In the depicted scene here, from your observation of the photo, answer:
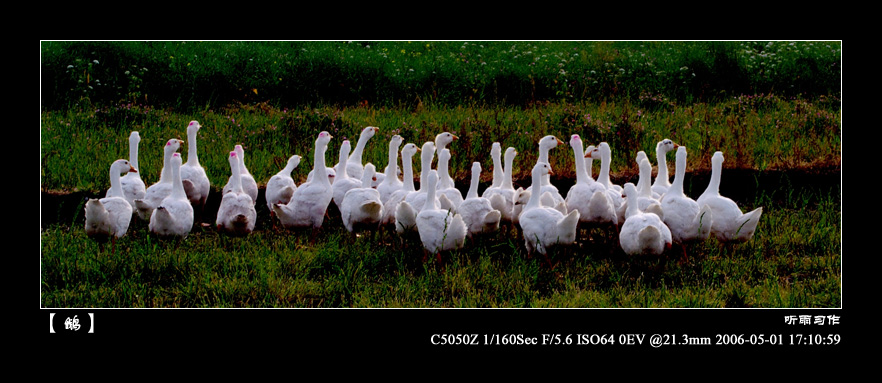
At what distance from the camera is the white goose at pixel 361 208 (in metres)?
6.32

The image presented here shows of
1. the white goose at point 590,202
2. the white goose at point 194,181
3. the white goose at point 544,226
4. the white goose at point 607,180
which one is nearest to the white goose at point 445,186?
the white goose at point 544,226

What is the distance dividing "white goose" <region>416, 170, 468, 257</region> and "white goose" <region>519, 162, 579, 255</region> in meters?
0.51

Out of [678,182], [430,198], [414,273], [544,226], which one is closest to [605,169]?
[678,182]

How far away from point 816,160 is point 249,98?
7.97 m

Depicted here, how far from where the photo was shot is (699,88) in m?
12.2

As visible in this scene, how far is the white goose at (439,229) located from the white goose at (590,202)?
1.10m

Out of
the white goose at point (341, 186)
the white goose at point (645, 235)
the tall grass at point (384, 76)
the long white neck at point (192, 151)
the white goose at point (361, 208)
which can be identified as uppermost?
the tall grass at point (384, 76)

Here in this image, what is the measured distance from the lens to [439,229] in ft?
19.2

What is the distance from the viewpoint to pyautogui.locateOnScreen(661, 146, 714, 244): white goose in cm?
591

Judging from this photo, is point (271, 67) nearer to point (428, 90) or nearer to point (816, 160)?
point (428, 90)

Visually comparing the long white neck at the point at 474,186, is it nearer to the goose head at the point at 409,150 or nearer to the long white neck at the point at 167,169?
the goose head at the point at 409,150

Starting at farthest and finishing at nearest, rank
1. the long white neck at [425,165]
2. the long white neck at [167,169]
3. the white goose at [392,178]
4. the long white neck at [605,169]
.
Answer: the white goose at [392,178], the long white neck at [167,169], the long white neck at [605,169], the long white neck at [425,165]

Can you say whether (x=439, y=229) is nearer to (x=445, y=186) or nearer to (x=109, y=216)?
(x=445, y=186)

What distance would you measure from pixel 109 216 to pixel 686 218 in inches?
182
